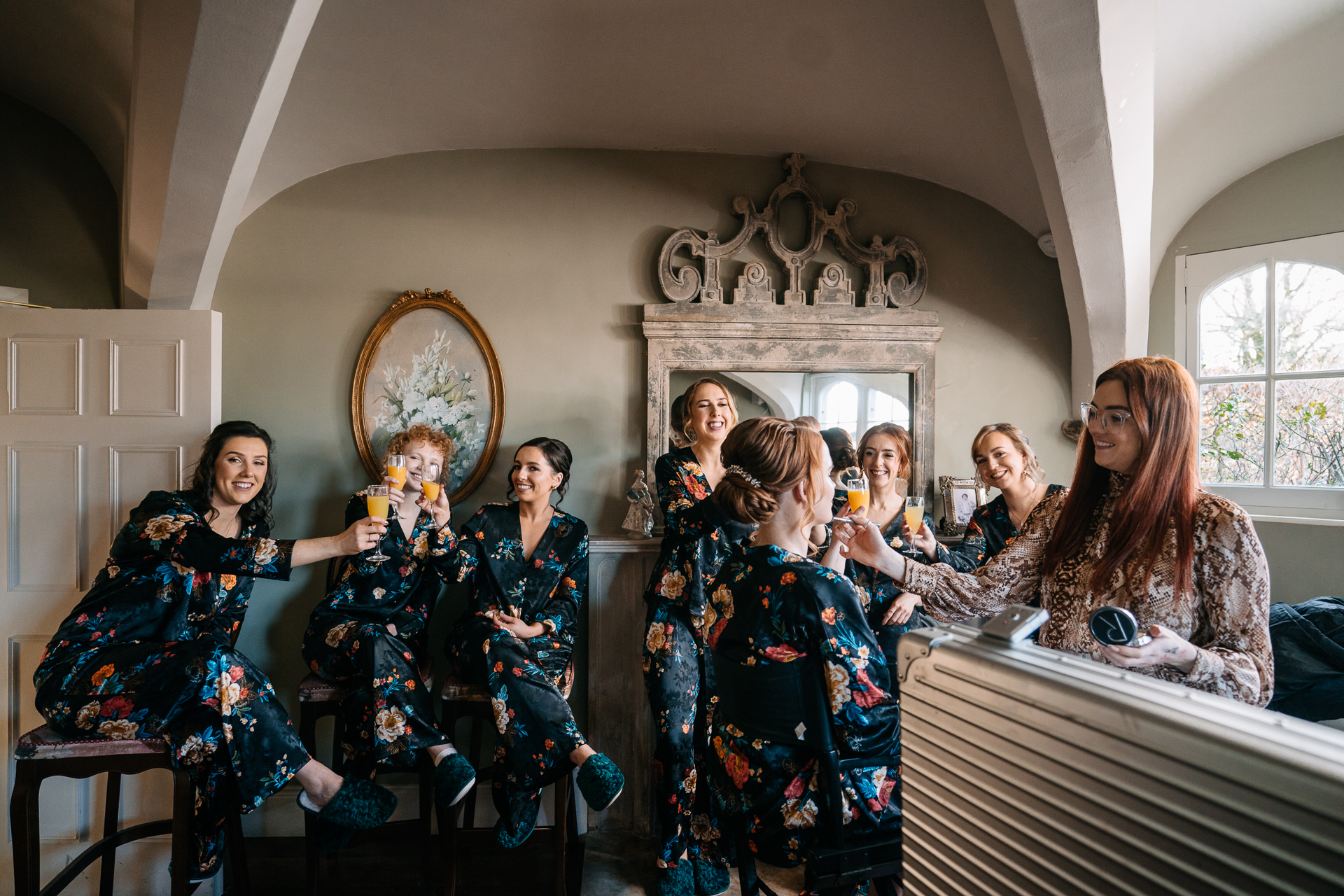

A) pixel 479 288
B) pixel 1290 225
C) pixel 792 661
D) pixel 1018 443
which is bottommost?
pixel 792 661

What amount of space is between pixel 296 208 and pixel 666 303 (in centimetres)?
164

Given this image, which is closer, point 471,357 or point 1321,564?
point 1321,564

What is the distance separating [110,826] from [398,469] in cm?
151

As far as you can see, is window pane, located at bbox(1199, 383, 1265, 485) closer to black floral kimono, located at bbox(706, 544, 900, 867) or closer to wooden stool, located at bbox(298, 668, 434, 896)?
black floral kimono, located at bbox(706, 544, 900, 867)

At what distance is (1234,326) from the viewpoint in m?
2.97

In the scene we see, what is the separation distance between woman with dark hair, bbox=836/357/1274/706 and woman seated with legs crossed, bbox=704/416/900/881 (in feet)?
1.18

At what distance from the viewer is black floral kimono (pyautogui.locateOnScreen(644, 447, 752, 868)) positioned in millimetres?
2305

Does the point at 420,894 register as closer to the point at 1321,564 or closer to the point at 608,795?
the point at 608,795

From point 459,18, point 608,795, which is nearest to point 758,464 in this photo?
point 608,795

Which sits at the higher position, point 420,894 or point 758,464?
point 758,464

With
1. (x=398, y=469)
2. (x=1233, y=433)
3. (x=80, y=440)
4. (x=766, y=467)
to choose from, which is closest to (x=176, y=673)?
(x=398, y=469)

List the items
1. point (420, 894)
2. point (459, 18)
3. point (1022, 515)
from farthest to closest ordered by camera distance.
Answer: point (1022, 515) → point (420, 894) → point (459, 18)

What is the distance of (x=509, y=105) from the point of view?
2648 mm

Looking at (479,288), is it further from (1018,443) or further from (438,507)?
(1018,443)
